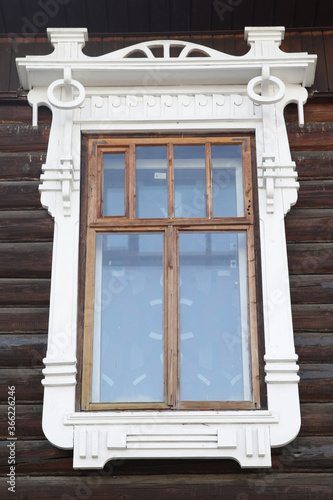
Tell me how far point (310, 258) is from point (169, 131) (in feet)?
3.80

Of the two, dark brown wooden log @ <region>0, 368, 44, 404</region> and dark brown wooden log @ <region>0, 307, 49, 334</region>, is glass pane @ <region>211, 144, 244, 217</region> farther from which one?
dark brown wooden log @ <region>0, 368, 44, 404</region>

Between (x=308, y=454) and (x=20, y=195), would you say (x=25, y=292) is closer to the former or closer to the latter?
(x=20, y=195)

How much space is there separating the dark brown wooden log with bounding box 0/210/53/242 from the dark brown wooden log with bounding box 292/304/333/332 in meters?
1.51

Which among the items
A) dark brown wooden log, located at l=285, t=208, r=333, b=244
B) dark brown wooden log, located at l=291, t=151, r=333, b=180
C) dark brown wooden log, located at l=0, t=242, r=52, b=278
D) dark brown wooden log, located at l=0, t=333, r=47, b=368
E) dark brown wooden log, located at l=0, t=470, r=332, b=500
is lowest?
dark brown wooden log, located at l=0, t=470, r=332, b=500

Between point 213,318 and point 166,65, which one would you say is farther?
point 166,65

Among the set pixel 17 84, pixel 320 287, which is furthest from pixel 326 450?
pixel 17 84

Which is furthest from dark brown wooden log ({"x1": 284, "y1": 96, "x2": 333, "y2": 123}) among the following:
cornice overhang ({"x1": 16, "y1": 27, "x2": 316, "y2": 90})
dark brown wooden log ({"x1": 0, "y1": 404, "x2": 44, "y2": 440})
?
dark brown wooden log ({"x1": 0, "y1": 404, "x2": 44, "y2": 440})

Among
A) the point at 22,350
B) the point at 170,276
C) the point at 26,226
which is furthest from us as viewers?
the point at 26,226

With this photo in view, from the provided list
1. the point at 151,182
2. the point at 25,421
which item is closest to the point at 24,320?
the point at 25,421

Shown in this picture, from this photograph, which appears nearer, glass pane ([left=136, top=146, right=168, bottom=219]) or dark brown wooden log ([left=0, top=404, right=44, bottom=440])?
dark brown wooden log ([left=0, top=404, right=44, bottom=440])

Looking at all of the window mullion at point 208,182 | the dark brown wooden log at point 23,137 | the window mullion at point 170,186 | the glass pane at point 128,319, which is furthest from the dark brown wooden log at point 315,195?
the dark brown wooden log at point 23,137

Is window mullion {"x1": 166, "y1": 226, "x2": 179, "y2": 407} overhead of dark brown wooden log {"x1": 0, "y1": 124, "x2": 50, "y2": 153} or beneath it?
beneath

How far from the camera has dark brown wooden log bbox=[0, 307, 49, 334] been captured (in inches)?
174

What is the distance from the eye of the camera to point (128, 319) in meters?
4.46
